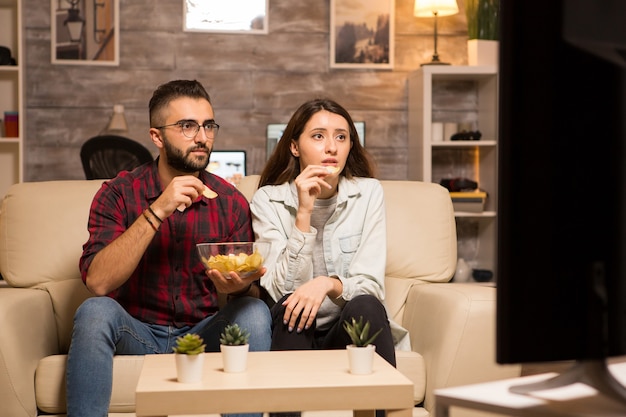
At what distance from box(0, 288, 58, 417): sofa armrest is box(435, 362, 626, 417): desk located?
1504 mm

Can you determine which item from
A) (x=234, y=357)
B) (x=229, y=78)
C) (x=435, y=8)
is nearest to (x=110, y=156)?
(x=229, y=78)

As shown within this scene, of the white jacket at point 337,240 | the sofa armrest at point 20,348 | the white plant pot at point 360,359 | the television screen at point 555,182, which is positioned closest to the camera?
the television screen at point 555,182

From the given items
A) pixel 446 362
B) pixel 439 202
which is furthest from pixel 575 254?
pixel 439 202

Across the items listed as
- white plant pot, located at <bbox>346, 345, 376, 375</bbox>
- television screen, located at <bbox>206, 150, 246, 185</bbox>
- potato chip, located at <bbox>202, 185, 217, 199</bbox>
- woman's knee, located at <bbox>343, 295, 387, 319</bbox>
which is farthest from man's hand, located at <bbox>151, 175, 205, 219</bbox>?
television screen, located at <bbox>206, 150, 246, 185</bbox>

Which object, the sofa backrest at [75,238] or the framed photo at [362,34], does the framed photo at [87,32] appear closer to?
the framed photo at [362,34]

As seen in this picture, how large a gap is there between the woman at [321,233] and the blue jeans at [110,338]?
0.37 ft

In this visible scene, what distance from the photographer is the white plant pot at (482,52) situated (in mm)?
4953

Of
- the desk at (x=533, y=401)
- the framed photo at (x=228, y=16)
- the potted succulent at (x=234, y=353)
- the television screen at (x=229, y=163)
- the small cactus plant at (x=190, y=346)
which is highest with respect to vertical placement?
the framed photo at (x=228, y=16)

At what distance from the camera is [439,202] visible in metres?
2.87

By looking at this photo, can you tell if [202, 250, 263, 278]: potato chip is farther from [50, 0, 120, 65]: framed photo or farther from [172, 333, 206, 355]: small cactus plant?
[50, 0, 120, 65]: framed photo

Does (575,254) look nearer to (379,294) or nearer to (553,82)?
(553,82)

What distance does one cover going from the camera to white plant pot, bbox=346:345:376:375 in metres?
1.72

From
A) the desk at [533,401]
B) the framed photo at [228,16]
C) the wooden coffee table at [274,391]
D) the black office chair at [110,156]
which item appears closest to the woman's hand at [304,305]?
the wooden coffee table at [274,391]

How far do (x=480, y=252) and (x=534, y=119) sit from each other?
4.38 m
